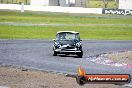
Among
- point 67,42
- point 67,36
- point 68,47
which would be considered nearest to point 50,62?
point 68,47

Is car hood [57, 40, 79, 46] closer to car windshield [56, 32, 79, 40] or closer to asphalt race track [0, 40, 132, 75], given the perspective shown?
car windshield [56, 32, 79, 40]

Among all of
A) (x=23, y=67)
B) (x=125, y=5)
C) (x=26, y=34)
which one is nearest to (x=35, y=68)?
(x=23, y=67)

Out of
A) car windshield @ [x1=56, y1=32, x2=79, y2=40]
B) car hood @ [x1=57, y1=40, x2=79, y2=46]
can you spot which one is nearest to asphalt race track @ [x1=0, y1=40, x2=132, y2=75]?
car hood @ [x1=57, y1=40, x2=79, y2=46]

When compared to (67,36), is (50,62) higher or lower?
lower

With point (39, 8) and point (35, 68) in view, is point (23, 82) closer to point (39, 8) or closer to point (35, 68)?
point (35, 68)

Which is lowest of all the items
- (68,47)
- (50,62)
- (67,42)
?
(50,62)

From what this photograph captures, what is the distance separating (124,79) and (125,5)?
9426 cm

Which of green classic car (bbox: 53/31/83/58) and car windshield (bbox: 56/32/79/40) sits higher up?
car windshield (bbox: 56/32/79/40)

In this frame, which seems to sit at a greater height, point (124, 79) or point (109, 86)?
point (124, 79)

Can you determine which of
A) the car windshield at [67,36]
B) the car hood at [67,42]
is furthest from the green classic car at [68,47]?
the car windshield at [67,36]

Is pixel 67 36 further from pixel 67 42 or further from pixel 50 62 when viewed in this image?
pixel 50 62

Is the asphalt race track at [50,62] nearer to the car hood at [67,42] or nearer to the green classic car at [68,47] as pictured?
the green classic car at [68,47]

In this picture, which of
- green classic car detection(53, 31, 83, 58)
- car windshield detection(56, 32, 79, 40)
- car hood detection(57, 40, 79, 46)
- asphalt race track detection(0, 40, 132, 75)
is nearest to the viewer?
asphalt race track detection(0, 40, 132, 75)

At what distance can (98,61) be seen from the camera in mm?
25312
